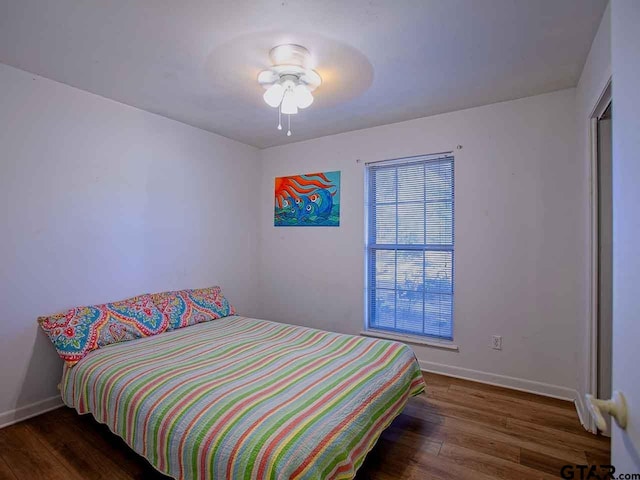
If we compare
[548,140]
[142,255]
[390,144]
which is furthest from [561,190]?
[142,255]

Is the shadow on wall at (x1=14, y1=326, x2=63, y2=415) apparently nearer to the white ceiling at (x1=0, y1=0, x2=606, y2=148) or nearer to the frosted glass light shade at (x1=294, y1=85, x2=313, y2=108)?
the white ceiling at (x1=0, y1=0, x2=606, y2=148)

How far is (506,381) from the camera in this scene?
2707mm

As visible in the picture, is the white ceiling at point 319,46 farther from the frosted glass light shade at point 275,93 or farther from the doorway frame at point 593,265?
the doorway frame at point 593,265

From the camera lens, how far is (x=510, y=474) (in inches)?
66.6

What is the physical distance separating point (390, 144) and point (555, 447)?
265 cm

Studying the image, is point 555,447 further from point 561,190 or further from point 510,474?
point 561,190

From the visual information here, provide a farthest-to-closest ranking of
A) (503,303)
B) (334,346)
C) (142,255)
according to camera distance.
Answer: (142,255) → (503,303) → (334,346)

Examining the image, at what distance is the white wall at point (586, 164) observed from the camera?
177 cm

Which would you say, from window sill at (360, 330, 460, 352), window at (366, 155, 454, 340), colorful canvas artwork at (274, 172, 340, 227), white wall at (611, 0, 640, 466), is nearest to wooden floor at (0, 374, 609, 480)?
window sill at (360, 330, 460, 352)

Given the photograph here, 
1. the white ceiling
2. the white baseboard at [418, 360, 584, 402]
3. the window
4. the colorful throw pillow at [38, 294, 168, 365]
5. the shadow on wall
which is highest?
the white ceiling

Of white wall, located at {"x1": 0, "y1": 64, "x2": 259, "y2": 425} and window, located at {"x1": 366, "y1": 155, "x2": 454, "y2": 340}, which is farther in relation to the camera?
window, located at {"x1": 366, "y1": 155, "x2": 454, "y2": 340}

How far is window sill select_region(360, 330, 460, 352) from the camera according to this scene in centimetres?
297

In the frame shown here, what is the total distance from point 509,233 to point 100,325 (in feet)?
10.8

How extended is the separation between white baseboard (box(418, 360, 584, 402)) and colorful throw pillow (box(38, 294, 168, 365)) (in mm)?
2486
